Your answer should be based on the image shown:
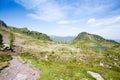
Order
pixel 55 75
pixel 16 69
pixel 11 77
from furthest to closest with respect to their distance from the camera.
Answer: pixel 16 69
pixel 55 75
pixel 11 77

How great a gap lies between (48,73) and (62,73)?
3.98 meters

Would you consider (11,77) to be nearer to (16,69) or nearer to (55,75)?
(16,69)

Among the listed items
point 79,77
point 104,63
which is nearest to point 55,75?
point 79,77

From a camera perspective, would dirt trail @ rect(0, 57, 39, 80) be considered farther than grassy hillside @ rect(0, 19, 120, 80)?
No

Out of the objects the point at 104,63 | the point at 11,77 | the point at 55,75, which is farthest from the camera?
the point at 104,63

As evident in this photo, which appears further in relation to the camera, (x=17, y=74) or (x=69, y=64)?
(x=69, y=64)

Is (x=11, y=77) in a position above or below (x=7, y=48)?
below

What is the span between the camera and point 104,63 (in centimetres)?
7144

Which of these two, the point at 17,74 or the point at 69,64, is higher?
the point at 17,74

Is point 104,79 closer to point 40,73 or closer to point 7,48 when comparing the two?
point 40,73

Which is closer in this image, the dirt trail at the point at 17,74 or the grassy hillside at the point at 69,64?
the dirt trail at the point at 17,74

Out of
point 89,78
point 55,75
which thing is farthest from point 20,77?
point 89,78

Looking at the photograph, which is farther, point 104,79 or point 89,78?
point 104,79

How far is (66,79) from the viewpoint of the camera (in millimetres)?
34031
